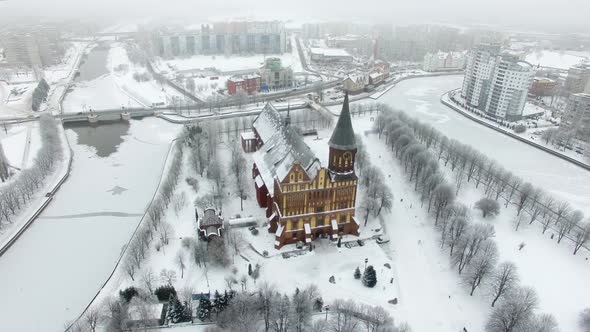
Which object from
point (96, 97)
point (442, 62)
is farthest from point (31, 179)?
point (442, 62)

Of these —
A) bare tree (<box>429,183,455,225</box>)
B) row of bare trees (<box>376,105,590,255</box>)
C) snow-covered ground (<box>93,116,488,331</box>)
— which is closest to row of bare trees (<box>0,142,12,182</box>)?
snow-covered ground (<box>93,116,488,331</box>)

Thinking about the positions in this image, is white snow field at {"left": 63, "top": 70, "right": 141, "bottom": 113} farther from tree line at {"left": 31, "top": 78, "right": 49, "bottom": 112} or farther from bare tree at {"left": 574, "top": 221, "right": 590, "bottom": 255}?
bare tree at {"left": 574, "top": 221, "right": 590, "bottom": 255}

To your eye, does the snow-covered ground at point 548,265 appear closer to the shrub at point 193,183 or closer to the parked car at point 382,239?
the parked car at point 382,239

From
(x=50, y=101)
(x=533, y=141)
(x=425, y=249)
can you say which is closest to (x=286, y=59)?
(x=50, y=101)

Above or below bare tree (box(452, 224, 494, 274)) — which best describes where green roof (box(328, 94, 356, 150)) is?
above

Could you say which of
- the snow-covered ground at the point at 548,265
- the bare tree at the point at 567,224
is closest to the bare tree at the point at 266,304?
the snow-covered ground at the point at 548,265

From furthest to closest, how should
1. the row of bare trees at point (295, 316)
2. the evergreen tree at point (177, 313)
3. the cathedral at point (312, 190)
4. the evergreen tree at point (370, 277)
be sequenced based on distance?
the cathedral at point (312, 190) < the evergreen tree at point (370, 277) < the evergreen tree at point (177, 313) < the row of bare trees at point (295, 316)

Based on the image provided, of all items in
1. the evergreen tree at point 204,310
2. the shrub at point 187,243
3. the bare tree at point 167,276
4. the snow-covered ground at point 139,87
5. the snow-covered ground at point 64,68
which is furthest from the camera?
the snow-covered ground at point 64,68

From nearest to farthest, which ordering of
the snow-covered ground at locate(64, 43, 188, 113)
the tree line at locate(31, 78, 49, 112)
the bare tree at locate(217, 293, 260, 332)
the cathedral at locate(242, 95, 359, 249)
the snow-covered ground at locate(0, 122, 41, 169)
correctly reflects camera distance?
1. the bare tree at locate(217, 293, 260, 332)
2. the cathedral at locate(242, 95, 359, 249)
3. the snow-covered ground at locate(0, 122, 41, 169)
4. the tree line at locate(31, 78, 49, 112)
5. the snow-covered ground at locate(64, 43, 188, 113)
